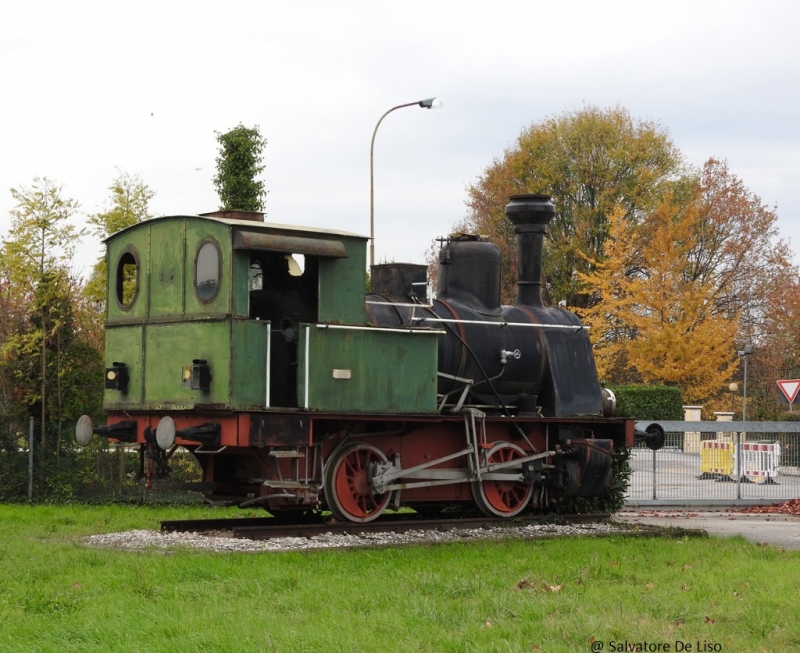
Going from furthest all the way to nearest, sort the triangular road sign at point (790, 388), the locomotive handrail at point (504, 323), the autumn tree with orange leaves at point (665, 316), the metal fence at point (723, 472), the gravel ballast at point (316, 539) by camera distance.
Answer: the autumn tree with orange leaves at point (665, 316) → the triangular road sign at point (790, 388) → the metal fence at point (723, 472) → the locomotive handrail at point (504, 323) → the gravel ballast at point (316, 539)

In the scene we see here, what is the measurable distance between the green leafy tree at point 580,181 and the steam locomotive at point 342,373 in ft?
102

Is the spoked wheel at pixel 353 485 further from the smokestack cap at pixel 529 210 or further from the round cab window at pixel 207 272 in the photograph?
the smokestack cap at pixel 529 210

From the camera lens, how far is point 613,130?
48750mm

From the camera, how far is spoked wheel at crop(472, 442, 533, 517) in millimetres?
15359

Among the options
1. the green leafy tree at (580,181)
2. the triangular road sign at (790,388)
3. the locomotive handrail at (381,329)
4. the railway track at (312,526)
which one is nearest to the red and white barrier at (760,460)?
the triangular road sign at (790,388)

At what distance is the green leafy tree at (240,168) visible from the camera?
2045cm

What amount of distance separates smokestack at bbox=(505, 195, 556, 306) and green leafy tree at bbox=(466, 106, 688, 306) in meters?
30.3

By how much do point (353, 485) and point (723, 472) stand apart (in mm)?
10956

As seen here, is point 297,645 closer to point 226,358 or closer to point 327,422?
point 226,358

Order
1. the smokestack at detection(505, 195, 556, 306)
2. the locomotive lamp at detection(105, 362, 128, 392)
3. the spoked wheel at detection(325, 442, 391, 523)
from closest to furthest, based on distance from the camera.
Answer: the spoked wheel at detection(325, 442, 391, 523), the locomotive lamp at detection(105, 362, 128, 392), the smokestack at detection(505, 195, 556, 306)

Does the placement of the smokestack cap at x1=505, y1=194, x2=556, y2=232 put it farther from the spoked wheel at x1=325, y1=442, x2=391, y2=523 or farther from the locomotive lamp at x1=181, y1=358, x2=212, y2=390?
the locomotive lamp at x1=181, y1=358, x2=212, y2=390

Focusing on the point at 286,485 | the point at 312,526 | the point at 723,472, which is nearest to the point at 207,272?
the point at 286,485

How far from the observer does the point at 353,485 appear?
13961 millimetres

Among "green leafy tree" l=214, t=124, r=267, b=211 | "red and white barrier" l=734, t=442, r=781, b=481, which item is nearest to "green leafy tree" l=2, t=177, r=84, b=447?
"green leafy tree" l=214, t=124, r=267, b=211
